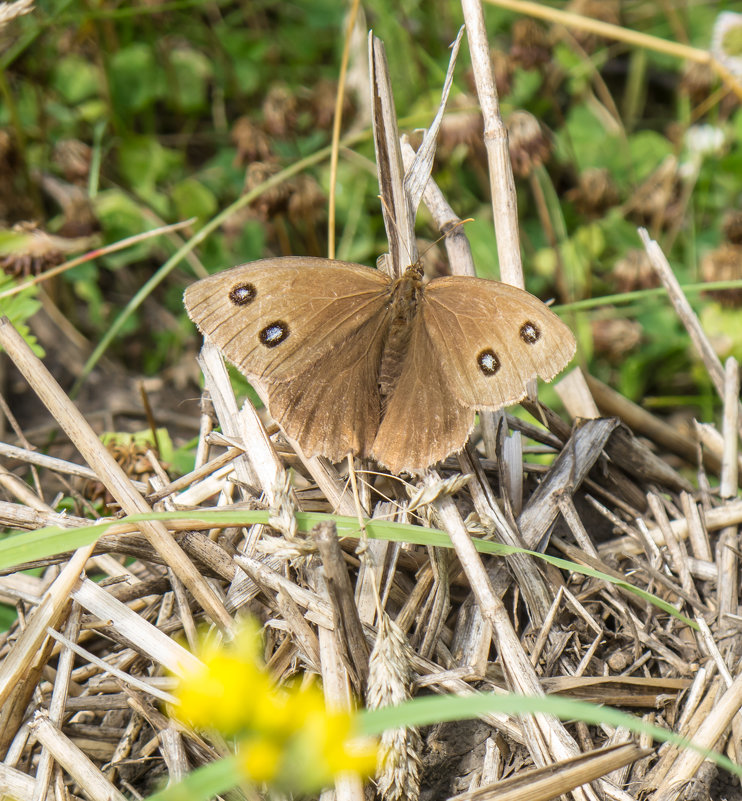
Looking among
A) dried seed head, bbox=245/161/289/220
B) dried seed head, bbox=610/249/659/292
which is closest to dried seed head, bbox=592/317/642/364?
dried seed head, bbox=610/249/659/292

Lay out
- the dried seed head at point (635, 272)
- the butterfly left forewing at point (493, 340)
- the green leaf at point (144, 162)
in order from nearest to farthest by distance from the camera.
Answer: the butterfly left forewing at point (493, 340) < the dried seed head at point (635, 272) < the green leaf at point (144, 162)

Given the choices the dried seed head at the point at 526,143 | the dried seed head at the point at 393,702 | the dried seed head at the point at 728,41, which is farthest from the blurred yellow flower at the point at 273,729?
Answer: the dried seed head at the point at 728,41

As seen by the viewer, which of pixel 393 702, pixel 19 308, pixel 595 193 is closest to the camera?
pixel 393 702

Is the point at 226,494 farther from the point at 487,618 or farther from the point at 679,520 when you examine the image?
the point at 679,520

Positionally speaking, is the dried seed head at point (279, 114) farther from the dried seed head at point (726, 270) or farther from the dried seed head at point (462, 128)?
the dried seed head at point (726, 270)

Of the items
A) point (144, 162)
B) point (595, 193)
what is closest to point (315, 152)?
point (144, 162)

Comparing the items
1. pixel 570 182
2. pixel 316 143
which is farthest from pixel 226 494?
pixel 570 182

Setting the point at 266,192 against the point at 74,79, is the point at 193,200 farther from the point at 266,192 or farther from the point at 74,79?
the point at 74,79

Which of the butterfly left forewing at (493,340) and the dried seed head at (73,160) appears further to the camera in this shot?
the dried seed head at (73,160)
